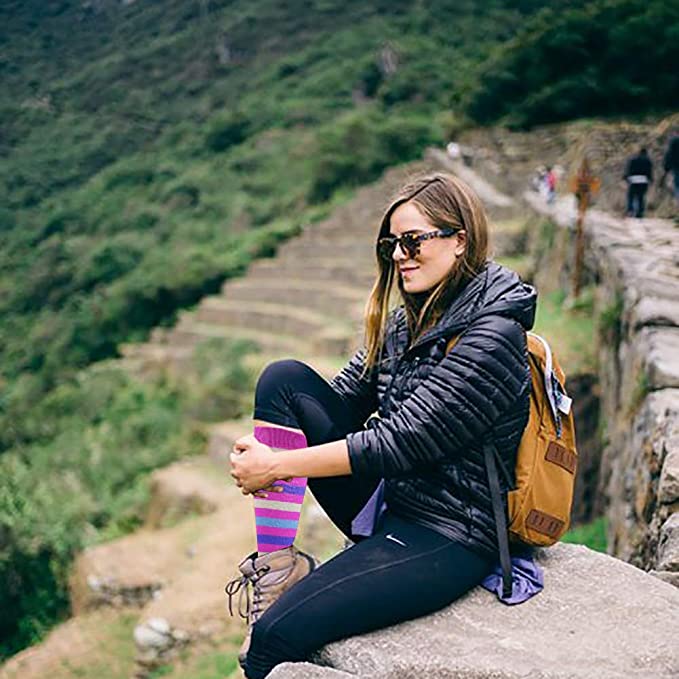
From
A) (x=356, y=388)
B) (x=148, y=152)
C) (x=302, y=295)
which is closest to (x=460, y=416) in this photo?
(x=356, y=388)

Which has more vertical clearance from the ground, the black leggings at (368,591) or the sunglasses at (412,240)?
the sunglasses at (412,240)

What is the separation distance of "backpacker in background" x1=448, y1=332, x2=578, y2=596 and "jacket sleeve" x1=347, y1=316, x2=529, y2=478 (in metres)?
0.09

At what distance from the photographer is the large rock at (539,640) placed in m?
1.55

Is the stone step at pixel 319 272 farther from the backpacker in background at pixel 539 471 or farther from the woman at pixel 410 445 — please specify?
the backpacker in background at pixel 539 471

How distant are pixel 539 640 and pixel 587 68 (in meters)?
19.1

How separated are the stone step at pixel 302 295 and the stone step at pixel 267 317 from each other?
137mm

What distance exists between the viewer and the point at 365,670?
1.61 metres

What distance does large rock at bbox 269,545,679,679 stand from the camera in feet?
5.09

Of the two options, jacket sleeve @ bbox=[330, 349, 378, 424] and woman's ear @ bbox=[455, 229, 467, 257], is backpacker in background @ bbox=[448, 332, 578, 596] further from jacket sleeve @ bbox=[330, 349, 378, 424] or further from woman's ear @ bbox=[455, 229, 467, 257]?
jacket sleeve @ bbox=[330, 349, 378, 424]

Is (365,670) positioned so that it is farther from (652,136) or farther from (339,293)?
(652,136)

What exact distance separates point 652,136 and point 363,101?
65.0ft

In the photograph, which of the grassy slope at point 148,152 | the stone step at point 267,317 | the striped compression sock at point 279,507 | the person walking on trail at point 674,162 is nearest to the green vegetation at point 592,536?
the striped compression sock at point 279,507

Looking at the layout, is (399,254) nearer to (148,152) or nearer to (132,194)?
(132,194)

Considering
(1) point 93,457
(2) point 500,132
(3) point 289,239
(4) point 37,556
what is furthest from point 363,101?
(4) point 37,556
